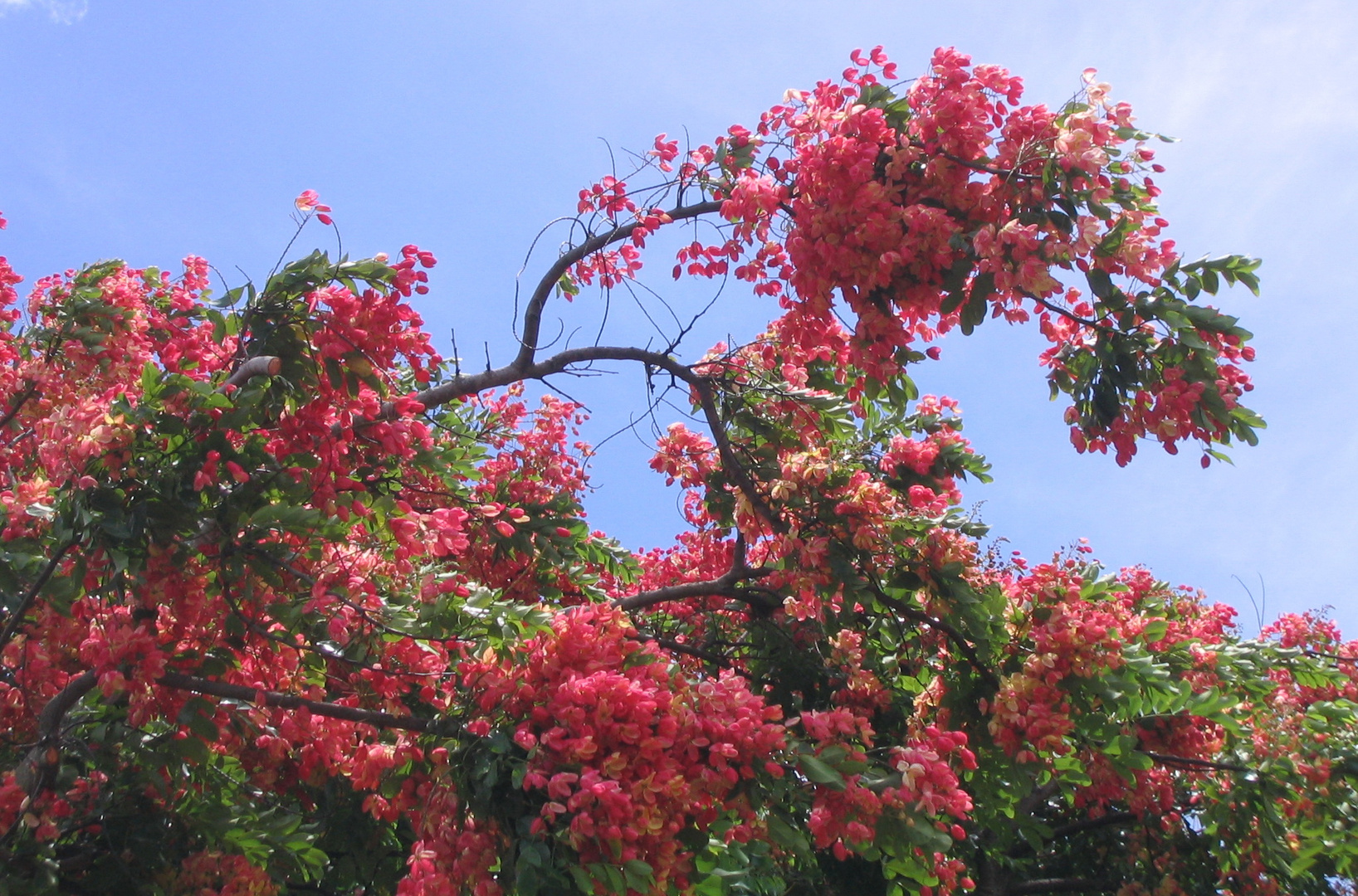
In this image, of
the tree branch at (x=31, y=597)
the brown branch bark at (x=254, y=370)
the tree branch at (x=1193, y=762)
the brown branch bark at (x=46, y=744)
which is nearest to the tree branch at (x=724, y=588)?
the tree branch at (x=1193, y=762)

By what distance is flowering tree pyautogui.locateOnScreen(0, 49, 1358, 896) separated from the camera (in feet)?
13.8

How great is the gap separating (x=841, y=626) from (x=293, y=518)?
3157 mm

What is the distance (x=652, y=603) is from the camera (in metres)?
7.06

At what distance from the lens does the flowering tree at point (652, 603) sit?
13.8ft

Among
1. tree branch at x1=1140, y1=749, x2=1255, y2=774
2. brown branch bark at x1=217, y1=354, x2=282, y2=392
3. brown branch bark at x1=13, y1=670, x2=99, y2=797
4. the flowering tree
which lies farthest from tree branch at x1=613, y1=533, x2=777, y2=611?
brown branch bark at x1=13, y1=670, x2=99, y2=797

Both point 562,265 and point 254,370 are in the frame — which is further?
point 562,265

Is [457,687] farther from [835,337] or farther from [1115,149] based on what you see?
[1115,149]

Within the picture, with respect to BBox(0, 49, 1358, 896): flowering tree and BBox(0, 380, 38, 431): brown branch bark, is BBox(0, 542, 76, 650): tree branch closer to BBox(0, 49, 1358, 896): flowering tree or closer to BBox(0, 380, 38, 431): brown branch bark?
BBox(0, 49, 1358, 896): flowering tree

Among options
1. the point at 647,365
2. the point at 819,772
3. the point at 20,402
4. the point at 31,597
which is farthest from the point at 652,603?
the point at 20,402

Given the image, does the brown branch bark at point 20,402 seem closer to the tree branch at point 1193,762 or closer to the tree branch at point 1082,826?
the tree branch at point 1193,762

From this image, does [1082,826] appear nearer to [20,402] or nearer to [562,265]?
[562,265]

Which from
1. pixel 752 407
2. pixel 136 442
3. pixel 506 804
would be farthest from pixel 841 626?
pixel 136 442

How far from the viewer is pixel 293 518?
4.34 m

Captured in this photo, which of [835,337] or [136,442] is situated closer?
[136,442]
